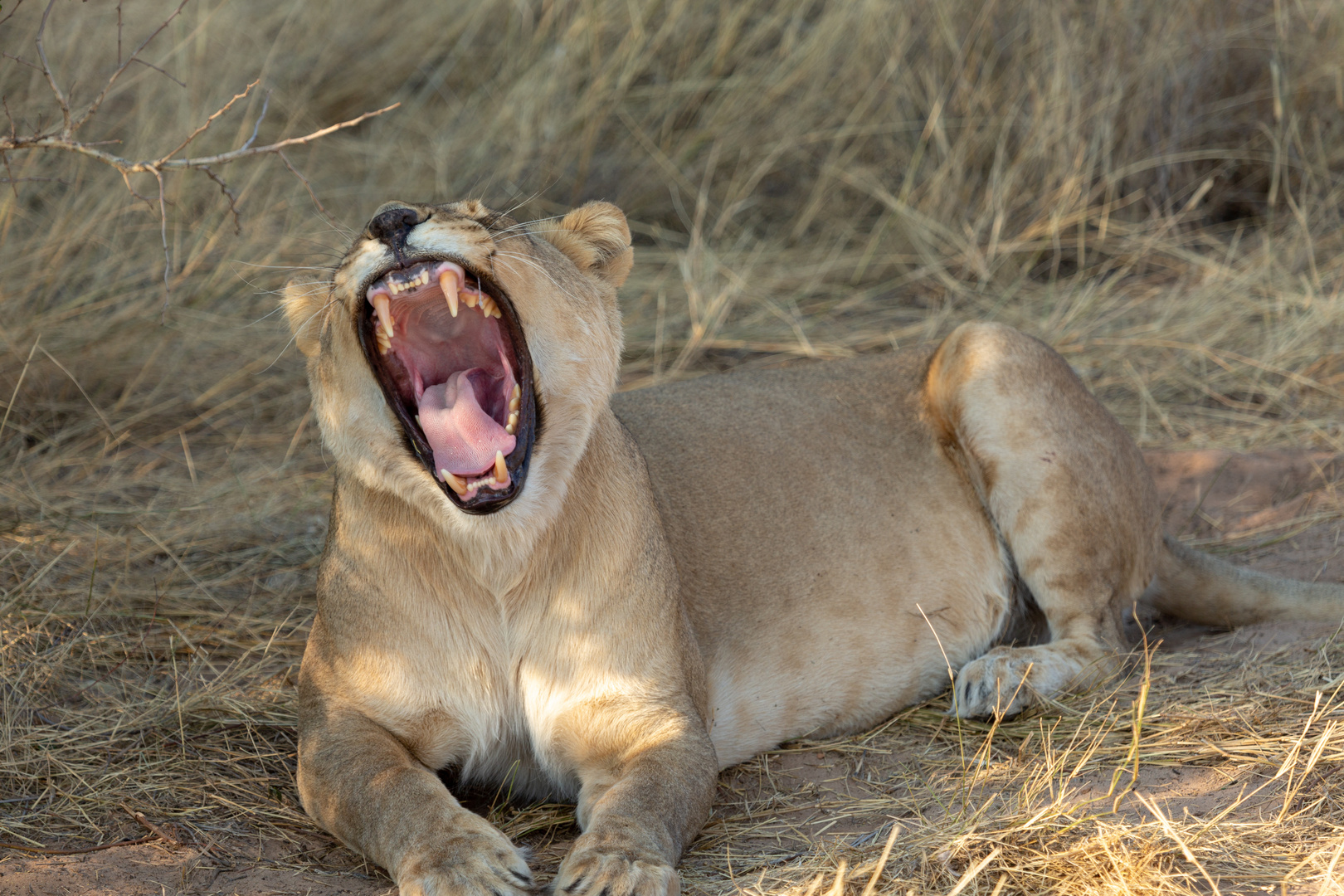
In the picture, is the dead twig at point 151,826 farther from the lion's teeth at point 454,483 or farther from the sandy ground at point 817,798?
the lion's teeth at point 454,483

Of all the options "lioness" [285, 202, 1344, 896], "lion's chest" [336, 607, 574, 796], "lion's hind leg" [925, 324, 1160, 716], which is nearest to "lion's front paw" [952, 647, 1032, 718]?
"lioness" [285, 202, 1344, 896]

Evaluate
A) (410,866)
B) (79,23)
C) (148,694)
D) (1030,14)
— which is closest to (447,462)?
(410,866)

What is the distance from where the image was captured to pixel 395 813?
8.32 feet

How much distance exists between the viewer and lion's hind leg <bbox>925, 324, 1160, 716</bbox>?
379cm

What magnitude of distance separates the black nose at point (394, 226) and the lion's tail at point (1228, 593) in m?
2.49

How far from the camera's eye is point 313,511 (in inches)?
177

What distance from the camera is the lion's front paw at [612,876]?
230 cm

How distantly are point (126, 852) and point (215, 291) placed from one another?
318 centimetres

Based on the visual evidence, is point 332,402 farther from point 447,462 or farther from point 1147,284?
point 1147,284

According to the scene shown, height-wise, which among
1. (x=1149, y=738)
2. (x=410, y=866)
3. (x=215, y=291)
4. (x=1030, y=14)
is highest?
(x=1030, y=14)

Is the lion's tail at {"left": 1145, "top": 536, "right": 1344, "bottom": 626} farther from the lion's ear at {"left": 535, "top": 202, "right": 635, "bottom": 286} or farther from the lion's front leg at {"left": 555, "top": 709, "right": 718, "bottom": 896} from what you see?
the lion's ear at {"left": 535, "top": 202, "right": 635, "bottom": 286}

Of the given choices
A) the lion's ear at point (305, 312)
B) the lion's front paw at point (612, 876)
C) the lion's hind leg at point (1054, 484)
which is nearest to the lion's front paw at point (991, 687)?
the lion's hind leg at point (1054, 484)

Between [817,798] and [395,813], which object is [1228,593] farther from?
[395,813]

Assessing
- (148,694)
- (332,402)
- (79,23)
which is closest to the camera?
(332,402)
